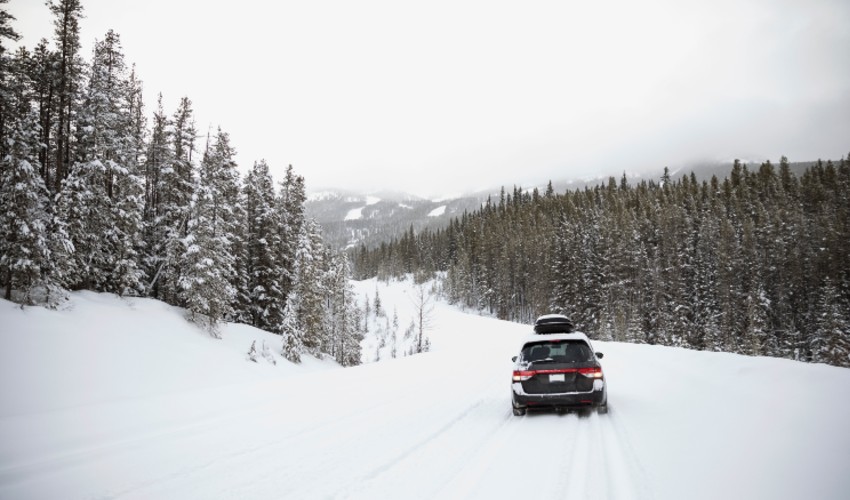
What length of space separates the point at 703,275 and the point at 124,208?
6798 centimetres

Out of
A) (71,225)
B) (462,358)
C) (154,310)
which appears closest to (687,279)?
(462,358)

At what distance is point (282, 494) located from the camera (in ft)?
16.0

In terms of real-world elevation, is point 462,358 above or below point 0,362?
below

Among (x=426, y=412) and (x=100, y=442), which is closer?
(x=100, y=442)

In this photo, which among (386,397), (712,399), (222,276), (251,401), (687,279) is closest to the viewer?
(712,399)

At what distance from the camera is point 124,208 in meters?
24.0

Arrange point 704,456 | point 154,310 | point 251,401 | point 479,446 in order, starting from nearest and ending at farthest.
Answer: point 704,456, point 479,446, point 251,401, point 154,310

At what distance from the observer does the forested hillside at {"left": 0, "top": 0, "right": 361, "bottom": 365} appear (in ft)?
61.4

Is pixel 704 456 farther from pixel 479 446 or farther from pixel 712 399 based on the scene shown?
pixel 712 399

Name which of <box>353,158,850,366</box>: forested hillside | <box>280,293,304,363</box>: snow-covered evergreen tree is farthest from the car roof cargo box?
<box>353,158,850,366</box>: forested hillside

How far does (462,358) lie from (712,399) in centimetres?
1312

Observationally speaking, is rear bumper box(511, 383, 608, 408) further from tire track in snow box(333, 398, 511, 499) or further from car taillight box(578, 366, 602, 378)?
tire track in snow box(333, 398, 511, 499)

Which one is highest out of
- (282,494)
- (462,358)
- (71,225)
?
(71,225)

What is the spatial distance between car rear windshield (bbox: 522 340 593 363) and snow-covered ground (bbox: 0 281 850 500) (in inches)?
47.3
